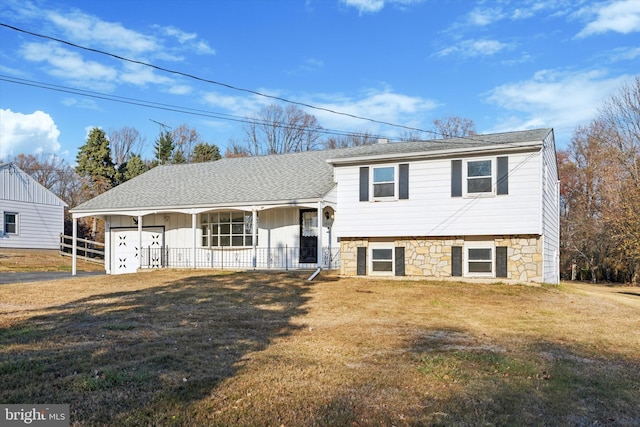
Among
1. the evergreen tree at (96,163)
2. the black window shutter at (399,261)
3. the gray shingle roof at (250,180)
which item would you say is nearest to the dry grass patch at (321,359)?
the black window shutter at (399,261)

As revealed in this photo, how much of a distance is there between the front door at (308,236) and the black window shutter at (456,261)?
5.26 metres

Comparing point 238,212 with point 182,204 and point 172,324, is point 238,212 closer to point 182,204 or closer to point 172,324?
point 182,204

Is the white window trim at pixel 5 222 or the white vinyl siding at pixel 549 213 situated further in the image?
the white window trim at pixel 5 222

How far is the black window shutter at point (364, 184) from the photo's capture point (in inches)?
692

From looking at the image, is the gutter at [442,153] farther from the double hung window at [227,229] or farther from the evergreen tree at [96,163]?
the evergreen tree at [96,163]

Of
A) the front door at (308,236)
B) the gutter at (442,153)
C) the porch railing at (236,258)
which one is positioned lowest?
the porch railing at (236,258)

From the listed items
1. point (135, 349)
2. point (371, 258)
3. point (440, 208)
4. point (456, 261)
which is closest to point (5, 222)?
point (371, 258)

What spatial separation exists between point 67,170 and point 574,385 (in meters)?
56.5

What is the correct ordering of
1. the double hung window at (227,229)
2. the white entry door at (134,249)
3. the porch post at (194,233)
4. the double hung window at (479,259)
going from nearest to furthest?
the double hung window at (479,259) → the porch post at (194,233) → the double hung window at (227,229) → the white entry door at (134,249)

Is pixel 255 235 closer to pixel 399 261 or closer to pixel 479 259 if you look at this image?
pixel 399 261

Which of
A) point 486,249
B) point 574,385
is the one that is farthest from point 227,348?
point 486,249

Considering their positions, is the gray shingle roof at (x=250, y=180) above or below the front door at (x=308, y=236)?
above

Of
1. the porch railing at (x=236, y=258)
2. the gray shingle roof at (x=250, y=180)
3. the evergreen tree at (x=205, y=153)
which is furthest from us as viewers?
the evergreen tree at (x=205, y=153)

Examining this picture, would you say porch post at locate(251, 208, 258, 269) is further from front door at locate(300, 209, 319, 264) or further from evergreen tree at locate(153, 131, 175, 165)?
evergreen tree at locate(153, 131, 175, 165)
